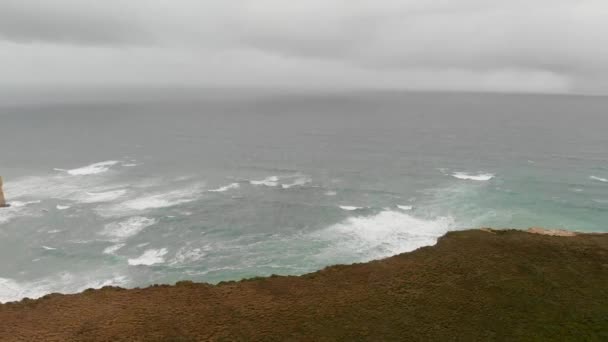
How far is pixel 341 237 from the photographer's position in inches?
2438

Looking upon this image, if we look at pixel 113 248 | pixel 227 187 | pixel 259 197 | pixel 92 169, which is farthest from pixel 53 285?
pixel 92 169

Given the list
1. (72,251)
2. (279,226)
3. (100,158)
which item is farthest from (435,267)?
(100,158)

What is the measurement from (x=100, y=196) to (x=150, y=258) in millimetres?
30729

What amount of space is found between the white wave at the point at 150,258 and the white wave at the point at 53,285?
146 inches

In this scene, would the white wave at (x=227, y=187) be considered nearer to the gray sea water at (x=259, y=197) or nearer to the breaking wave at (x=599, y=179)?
the gray sea water at (x=259, y=197)

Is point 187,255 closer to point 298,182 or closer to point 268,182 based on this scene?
point 268,182

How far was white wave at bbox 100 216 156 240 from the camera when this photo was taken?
62737 millimetres

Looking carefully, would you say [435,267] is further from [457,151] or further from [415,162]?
[457,151]

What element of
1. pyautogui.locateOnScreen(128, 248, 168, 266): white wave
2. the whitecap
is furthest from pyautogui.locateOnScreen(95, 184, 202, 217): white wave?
the whitecap

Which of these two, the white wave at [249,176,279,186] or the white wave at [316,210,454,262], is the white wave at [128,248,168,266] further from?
the white wave at [249,176,279,186]

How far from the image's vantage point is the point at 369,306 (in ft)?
122

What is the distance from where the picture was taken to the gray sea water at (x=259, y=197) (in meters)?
55.8

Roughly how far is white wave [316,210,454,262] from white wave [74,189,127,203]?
4349 cm

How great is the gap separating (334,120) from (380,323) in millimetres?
155206
